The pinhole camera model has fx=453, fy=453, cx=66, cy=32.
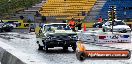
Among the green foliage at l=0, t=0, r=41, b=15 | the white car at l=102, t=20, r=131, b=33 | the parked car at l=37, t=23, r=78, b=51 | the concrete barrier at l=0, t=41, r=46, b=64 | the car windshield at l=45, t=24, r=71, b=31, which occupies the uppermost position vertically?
the concrete barrier at l=0, t=41, r=46, b=64

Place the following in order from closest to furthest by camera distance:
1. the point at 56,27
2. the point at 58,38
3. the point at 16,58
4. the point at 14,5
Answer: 1. the point at 16,58
2. the point at 58,38
3. the point at 56,27
4. the point at 14,5

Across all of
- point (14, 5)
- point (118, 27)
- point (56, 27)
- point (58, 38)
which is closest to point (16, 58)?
point (58, 38)

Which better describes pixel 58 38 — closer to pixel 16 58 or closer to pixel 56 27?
pixel 56 27

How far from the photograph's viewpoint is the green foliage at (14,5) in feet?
251

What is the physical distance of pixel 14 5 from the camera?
260 feet

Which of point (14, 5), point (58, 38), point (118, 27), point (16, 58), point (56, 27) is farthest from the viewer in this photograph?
point (14, 5)

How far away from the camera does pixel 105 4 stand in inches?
2771

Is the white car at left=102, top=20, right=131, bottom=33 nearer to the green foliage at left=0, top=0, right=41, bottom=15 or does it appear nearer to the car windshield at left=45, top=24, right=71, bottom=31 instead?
the car windshield at left=45, top=24, right=71, bottom=31

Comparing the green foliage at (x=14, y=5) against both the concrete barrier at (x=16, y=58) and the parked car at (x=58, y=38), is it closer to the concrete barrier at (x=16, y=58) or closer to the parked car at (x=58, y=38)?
the parked car at (x=58, y=38)

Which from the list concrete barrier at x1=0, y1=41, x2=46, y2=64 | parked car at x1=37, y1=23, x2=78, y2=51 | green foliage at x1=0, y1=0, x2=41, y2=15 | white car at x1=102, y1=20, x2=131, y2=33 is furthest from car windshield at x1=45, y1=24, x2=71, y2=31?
green foliage at x1=0, y1=0, x2=41, y2=15

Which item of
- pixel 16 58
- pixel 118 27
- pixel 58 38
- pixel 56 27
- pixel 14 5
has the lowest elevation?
pixel 14 5

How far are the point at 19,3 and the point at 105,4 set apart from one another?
687 inches

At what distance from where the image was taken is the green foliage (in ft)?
251

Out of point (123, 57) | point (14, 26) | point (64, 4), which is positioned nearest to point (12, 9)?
point (64, 4)
